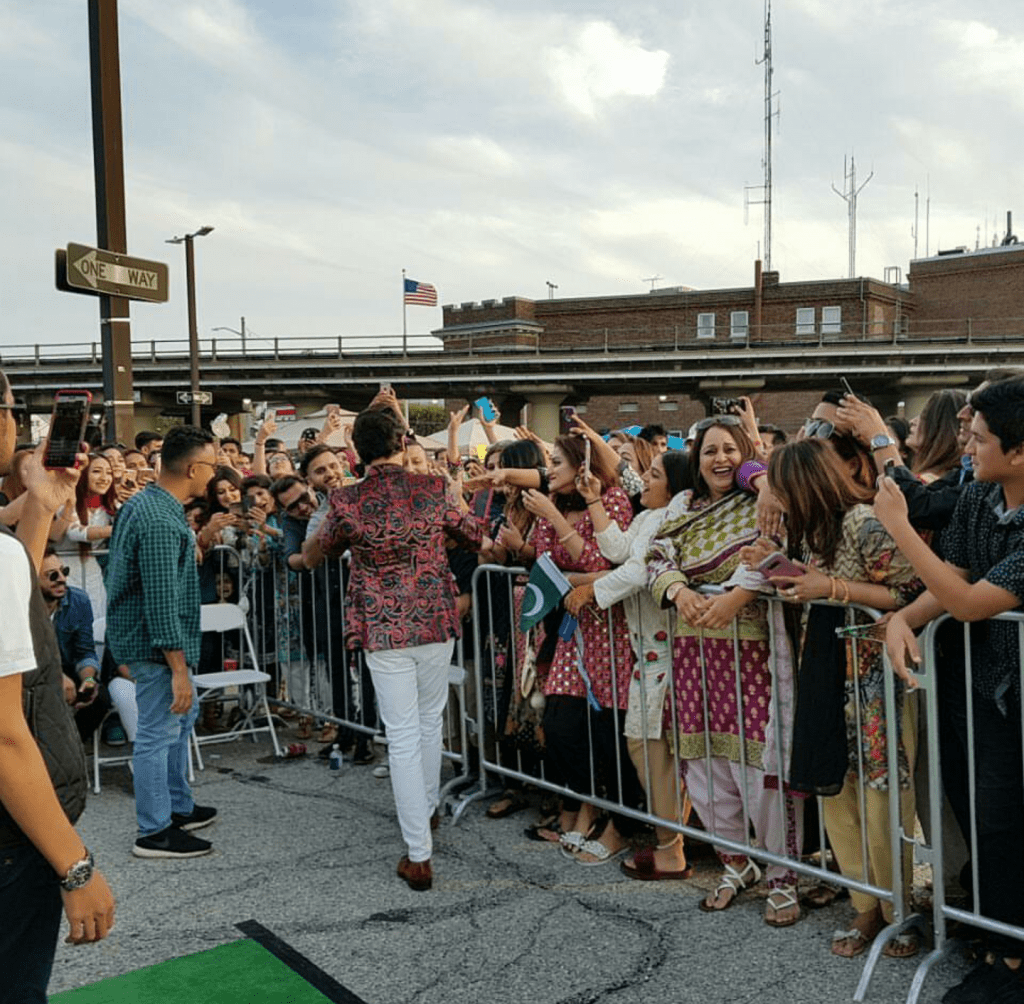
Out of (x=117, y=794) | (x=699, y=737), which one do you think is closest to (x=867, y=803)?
(x=699, y=737)

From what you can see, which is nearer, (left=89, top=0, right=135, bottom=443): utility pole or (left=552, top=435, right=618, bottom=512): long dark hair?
(left=552, top=435, right=618, bottom=512): long dark hair

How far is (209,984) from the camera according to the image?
3488 millimetres

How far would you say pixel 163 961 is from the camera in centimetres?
368

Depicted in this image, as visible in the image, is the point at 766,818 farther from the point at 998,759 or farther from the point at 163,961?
the point at 163,961

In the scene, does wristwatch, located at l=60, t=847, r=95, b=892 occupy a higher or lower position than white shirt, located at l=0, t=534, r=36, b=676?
lower

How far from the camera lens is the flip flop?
4355 millimetres

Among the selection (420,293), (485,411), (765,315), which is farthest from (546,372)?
(485,411)

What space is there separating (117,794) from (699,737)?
3.68 meters

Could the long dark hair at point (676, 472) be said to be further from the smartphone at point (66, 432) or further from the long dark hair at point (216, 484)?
the long dark hair at point (216, 484)

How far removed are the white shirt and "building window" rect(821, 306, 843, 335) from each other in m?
54.5

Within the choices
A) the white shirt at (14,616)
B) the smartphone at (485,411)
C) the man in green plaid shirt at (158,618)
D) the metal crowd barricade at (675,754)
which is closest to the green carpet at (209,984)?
the man in green plaid shirt at (158,618)

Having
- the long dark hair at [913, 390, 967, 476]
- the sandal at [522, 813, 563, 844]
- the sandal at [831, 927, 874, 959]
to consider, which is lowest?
the sandal at [522, 813, 563, 844]

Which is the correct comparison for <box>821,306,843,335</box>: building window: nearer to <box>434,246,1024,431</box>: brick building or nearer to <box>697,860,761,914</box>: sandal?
<box>434,246,1024,431</box>: brick building

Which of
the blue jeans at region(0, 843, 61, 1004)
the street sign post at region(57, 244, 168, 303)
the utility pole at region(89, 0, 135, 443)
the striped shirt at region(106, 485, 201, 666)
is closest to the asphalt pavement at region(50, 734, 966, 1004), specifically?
the striped shirt at region(106, 485, 201, 666)
